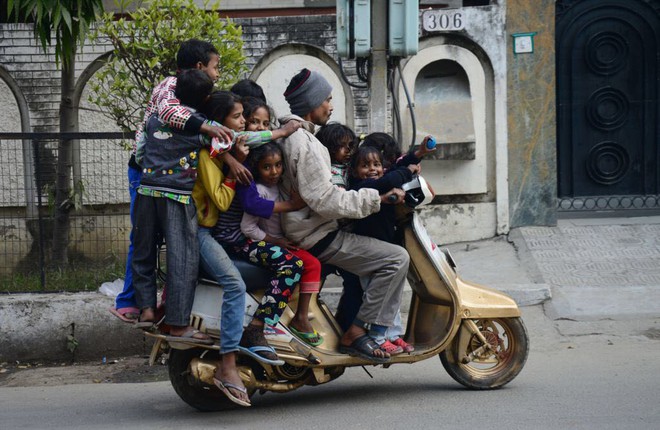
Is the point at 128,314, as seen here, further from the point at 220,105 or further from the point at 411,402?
the point at 411,402

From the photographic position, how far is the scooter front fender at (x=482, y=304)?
5.27 meters

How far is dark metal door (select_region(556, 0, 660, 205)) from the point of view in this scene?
9.95m

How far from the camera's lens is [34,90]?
9586 mm

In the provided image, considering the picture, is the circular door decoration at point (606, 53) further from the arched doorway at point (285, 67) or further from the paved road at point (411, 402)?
the paved road at point (411, 402)

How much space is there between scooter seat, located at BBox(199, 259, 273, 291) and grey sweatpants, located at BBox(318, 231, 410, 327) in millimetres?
369

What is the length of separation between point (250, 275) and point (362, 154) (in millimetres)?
942

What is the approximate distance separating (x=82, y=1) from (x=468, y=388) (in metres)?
4.15

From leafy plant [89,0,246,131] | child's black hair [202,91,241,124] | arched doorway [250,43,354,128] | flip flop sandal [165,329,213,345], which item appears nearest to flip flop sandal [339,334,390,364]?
flip flop sandal [165,329,213,345]

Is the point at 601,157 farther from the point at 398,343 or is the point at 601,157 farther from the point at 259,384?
the point at 259,384

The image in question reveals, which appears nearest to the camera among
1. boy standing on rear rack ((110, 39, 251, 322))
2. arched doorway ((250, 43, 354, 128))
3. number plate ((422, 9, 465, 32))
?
boy standing on rear rack ((110, 39, 251, 322))

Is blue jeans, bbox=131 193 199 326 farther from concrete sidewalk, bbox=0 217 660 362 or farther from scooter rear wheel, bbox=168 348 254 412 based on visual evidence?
concrete sidewalk, bbox=0 217 660 362

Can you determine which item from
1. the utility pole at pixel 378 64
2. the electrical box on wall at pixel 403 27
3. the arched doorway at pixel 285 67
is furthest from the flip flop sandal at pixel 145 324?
the arched doorway at pixel 285 67

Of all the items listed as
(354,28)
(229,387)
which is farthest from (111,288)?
(354,28)

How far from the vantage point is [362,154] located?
5141 mm
